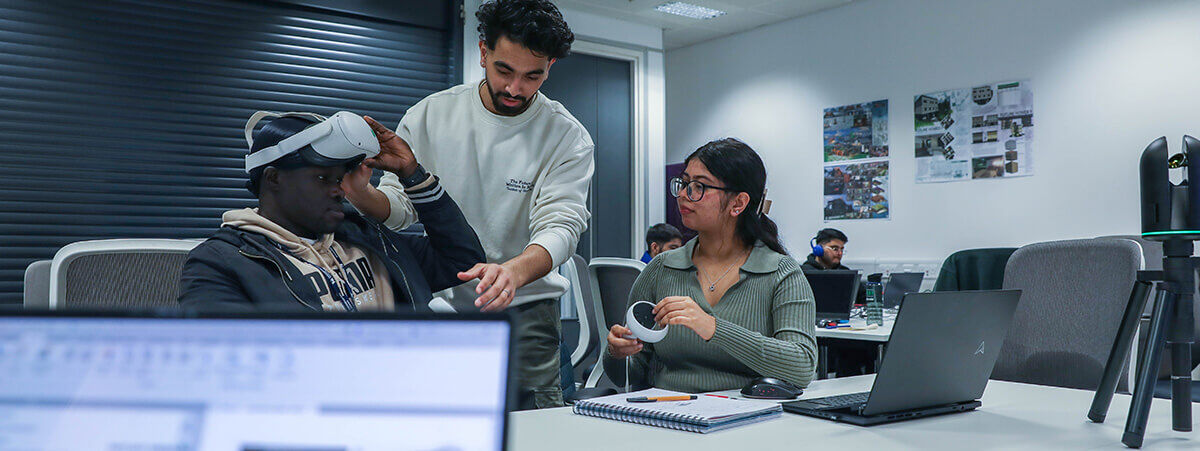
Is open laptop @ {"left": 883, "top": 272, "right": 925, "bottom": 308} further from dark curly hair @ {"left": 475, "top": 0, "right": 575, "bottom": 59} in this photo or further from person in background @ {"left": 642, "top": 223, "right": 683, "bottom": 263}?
dark curly hair @ {"left": 475, "top": 0, "right": 575, "bottom": 59}

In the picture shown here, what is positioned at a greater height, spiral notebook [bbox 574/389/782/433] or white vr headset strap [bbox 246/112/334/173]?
white vr headset strap [bbox 246/112/334/173]

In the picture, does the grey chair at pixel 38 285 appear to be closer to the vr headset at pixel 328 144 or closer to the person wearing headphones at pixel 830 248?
the vr headset at pixel 328 144

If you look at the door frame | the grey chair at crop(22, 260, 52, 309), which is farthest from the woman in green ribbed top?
the door frame

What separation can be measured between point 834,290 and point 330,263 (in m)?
2.38

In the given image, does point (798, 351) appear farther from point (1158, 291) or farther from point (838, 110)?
point (838, 110)

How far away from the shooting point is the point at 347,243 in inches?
62.7

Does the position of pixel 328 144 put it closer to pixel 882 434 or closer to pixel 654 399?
pixel 654 399

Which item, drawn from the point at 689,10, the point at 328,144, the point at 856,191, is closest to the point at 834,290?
the point at 328,144

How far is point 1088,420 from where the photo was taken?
137cm

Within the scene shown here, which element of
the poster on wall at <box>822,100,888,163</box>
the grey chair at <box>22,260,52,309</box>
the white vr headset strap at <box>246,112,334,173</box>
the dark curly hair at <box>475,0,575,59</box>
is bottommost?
the grey chair at <box>22,260,52,309</box>

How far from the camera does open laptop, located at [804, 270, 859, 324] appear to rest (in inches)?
131

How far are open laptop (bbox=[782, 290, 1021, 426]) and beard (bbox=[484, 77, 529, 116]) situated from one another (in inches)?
34.9

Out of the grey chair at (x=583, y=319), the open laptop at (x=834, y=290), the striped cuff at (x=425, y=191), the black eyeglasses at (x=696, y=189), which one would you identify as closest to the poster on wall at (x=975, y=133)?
the open laptop at (x=834, y=290)

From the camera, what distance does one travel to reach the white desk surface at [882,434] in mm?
1155
